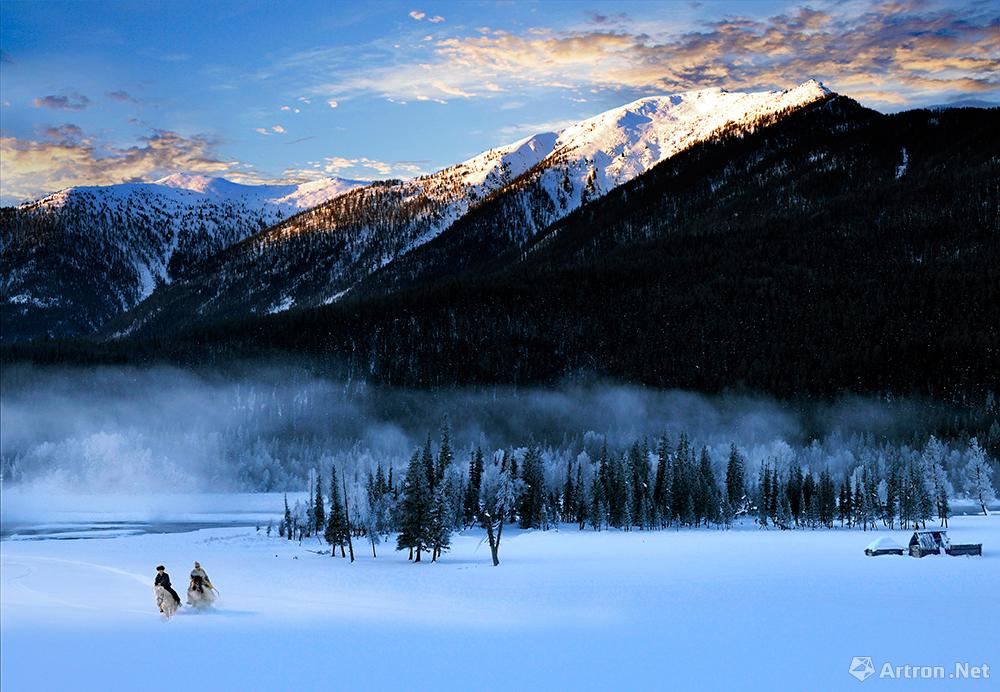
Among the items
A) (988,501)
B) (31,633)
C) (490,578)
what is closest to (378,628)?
(31,633)

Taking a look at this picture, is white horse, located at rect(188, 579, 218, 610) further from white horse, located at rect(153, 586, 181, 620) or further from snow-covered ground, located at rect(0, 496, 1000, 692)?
white horse, located at rect(153, 586, 181, 620)

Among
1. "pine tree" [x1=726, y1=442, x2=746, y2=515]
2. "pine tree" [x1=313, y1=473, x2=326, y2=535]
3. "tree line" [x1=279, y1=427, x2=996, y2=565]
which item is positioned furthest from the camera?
"pine tree" [x1=726, y1=442, x2=746, y2=515]

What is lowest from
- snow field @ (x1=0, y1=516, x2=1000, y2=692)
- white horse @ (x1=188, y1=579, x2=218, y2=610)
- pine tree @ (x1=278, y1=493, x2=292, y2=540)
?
pine tree @ (x1=278, y1=493, x2=292, y2=540)

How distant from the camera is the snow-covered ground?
1922 centimetres

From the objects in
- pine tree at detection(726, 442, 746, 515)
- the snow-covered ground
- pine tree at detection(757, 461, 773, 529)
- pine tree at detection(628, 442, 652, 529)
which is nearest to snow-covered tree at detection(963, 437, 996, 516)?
pine tree at detection(726, 442, 746, 515)

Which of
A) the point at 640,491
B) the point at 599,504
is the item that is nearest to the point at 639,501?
the point at 640,491

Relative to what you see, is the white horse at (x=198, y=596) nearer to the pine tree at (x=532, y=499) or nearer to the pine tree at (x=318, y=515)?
the pine tree at (x=318, y=515)

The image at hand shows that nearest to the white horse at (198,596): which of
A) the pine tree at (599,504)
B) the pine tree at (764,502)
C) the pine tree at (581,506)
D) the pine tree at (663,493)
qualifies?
the pine tree at (599,504)

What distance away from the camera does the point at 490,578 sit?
1668 inches

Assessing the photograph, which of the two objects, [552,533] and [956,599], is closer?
[956,599]

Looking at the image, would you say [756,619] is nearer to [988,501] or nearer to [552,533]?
[552,533]

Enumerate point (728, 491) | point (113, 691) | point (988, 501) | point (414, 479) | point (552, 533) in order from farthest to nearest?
point (988, 501)
point (728, 491)
point (552, 533)
point (414, 479)
point (113, 691)

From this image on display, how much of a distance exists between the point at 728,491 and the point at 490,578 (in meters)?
85.9

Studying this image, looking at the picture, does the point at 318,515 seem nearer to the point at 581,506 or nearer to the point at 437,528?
the point at 581,506
